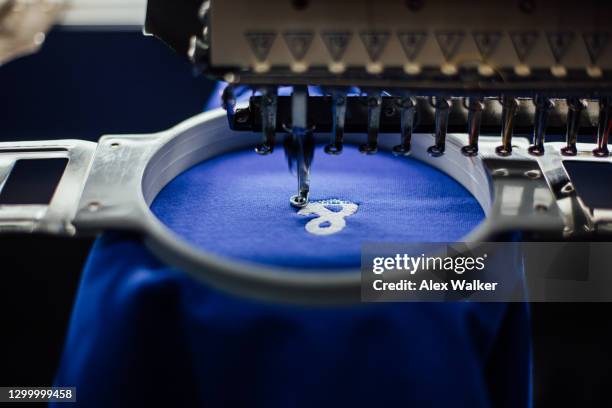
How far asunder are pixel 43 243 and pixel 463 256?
4.05ft

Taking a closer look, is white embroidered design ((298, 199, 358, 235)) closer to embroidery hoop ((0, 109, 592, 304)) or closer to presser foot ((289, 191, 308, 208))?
presser foot ((289, 191, 308, 208))

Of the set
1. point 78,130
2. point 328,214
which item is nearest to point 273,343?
point 328,214

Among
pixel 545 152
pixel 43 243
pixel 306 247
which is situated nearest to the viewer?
pixel 306 247

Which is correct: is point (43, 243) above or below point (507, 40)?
below

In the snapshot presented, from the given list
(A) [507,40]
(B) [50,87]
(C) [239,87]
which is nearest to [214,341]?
(C) [239,87]

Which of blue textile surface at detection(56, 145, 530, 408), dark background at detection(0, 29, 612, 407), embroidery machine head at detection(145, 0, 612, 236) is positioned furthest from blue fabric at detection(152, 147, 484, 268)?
dark background at detection(0, 29, 612, 407)

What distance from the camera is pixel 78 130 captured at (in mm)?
1601

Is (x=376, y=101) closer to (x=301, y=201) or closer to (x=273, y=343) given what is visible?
(x=301, y=201)

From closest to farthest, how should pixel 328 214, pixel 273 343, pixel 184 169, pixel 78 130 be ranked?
pixel 273 343 < pixel 328 214 < pixel 184 169 < pixel 78 130

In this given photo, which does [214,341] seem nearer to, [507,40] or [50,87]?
[507,40]

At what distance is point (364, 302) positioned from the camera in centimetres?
56

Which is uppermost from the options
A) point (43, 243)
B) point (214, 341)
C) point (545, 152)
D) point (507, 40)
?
point (507, 40)

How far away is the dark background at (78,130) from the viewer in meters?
1.42

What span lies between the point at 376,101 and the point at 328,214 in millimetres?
161
